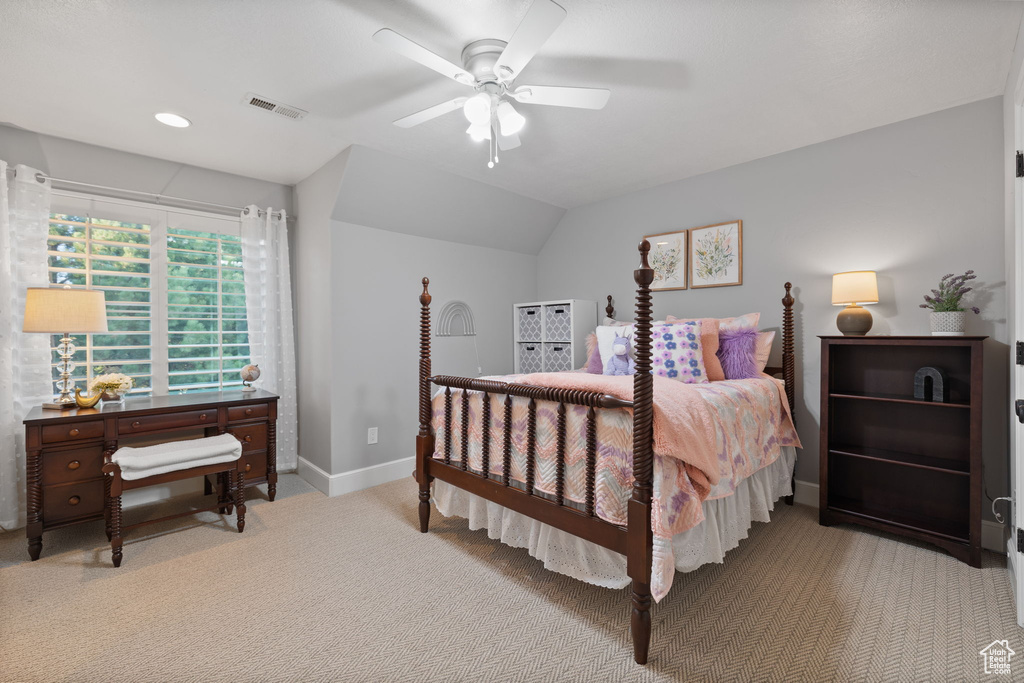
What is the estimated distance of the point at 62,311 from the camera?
8.20 feet

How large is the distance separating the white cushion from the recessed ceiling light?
180 centimetres

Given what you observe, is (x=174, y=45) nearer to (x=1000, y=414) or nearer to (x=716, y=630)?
(x=716, y=630)

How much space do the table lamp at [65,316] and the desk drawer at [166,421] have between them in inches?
12.6

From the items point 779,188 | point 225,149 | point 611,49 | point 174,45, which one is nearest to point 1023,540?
point 779,188

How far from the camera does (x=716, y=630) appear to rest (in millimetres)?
1799

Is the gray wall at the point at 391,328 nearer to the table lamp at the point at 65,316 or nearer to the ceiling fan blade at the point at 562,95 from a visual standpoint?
the table lamp at the point at 65,316

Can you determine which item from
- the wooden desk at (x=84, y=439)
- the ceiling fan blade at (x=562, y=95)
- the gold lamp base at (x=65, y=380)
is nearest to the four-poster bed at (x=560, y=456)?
the ceiling fan blade at (x=562, y=95)

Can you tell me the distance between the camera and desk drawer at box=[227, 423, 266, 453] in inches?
122

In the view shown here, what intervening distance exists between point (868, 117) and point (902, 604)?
2493 millimetres

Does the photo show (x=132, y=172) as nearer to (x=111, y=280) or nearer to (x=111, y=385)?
(x=111, y=280)

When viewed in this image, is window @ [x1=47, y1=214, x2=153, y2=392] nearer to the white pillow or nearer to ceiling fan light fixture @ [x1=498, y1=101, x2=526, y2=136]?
ceiling fan light fixture @ [x1=498, y1=101, x2=526, y2=136]

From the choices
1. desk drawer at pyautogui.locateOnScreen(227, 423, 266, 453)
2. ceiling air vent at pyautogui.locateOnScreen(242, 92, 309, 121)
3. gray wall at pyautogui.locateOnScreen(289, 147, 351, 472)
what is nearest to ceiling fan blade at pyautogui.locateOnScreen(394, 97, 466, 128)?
ceiling air vent at pyautogui.locateOnScreen(242, 92, 309, 121)

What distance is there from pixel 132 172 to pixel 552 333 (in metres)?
3.25

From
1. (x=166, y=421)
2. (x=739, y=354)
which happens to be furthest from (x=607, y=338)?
(x=166, y=421)
